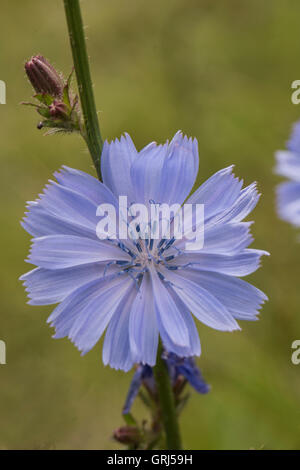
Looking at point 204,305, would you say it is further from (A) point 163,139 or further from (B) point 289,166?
(A) point 163,139

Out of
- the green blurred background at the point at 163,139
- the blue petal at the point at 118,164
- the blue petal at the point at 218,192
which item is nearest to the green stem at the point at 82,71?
the blue petal at the point at 118,164

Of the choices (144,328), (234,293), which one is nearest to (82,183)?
(144,328)

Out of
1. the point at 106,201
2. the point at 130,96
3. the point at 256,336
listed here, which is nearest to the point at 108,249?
the point at 106,201

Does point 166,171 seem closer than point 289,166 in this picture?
Yes

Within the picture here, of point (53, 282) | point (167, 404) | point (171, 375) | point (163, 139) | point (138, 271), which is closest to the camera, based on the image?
point (53, 282)

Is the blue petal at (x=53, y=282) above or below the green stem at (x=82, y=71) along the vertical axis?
below

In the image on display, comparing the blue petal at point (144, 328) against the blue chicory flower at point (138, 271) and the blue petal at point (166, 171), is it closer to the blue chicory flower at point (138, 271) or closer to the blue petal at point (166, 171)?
the blue chicory flower at point (138, 271)

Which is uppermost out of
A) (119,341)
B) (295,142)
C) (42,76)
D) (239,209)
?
(295,142)
